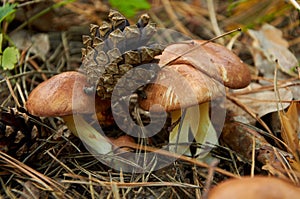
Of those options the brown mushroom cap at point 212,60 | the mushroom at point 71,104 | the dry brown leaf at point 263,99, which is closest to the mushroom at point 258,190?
the brown mushroom cap at point 212,60

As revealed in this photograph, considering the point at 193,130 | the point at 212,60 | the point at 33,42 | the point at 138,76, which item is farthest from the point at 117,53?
the point at 33,42

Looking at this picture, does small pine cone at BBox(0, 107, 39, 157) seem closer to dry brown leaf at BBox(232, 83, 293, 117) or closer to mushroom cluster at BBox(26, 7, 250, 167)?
mushroom cluster at BBox(26, 7, 250, 167)

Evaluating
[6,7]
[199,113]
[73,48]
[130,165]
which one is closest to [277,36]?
[199,113]

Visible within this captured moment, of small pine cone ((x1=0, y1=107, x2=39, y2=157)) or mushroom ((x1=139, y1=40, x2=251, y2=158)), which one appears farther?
small pine cone ((x1=0, y1=107, x2=39, y2=157))

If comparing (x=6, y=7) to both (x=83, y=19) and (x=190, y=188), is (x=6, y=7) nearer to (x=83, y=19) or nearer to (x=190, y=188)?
(x=83, y=19)

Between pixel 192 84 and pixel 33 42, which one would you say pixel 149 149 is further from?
pixel 33 42

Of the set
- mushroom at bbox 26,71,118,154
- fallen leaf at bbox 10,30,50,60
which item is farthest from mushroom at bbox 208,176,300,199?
fallen leaf at bbox 10,30,50,60
